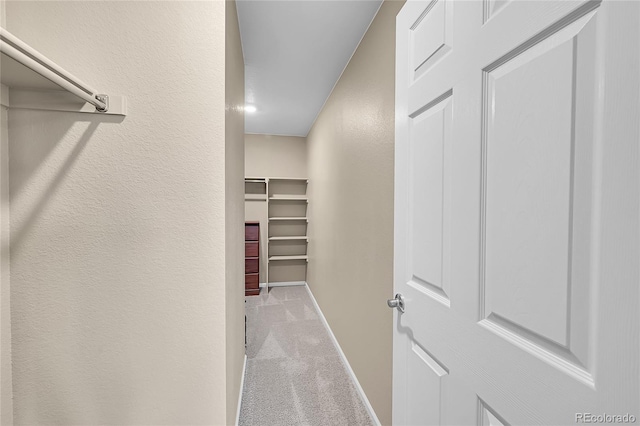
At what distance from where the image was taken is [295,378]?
6.93ft

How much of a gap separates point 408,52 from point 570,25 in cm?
58

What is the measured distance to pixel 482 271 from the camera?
65 centimetres

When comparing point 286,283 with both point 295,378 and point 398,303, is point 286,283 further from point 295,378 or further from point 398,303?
point 398,303

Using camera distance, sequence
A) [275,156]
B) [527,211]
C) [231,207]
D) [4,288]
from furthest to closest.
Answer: [275,156], [231,207], [4,288], [527,211]

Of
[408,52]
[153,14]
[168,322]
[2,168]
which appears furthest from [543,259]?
[2,168]

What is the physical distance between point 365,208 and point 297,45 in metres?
1.33

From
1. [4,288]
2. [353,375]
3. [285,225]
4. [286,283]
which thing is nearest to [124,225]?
[4,288]

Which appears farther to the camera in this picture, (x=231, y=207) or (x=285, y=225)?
(x=285, y=225)

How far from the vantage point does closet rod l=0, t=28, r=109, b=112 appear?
644mm

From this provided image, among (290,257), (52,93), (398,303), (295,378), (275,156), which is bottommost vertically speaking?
(295,378)

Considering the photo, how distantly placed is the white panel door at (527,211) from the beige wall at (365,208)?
2.18 ft

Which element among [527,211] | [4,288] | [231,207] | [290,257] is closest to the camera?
[527,211]

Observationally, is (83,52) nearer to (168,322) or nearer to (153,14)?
(153,14)

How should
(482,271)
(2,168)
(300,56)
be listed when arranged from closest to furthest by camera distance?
(482,271), (2,168), (300,56)
